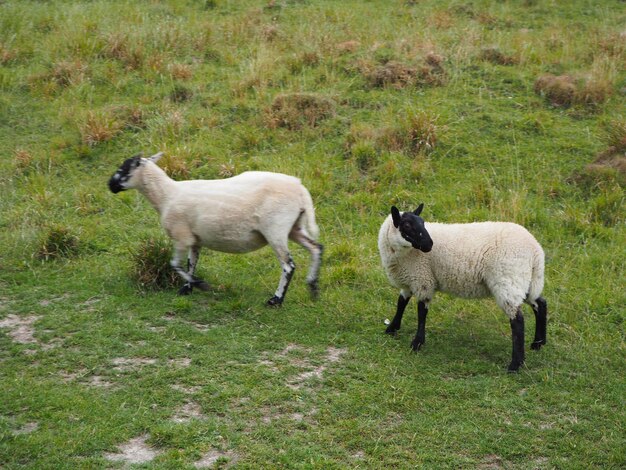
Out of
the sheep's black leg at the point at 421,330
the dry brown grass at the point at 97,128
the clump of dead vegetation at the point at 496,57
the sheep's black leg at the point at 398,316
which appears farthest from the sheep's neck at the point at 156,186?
the clump of dead vegetation at the point at 496,57

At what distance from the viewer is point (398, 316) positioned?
27.0ft

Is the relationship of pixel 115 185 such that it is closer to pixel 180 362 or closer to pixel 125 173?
Result: pixel 125 173

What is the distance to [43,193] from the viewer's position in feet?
36.4

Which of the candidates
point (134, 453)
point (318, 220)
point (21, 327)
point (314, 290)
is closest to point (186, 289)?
point (314, 290)

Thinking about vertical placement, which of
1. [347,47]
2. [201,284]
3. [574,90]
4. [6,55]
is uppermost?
[347,47]

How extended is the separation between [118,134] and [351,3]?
284 inches

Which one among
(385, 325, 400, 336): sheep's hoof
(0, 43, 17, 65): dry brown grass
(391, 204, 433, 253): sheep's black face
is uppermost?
(0, 43, 17, 65): dry brown grass

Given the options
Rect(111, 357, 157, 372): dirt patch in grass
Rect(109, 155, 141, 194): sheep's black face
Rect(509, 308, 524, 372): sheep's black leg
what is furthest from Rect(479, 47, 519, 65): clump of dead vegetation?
Rect(111, 357, 157, 372): dirt patch in grass

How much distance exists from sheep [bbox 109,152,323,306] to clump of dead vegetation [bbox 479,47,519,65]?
273 inches

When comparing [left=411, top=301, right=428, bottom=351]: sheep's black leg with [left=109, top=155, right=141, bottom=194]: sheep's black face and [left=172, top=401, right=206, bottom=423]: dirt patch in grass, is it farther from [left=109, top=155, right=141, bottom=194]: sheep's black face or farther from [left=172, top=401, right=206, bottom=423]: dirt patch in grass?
[left=109, top=155, right=141, bottom=194]: sheep's black face

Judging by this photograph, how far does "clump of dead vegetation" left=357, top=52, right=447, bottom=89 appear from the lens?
1341cm

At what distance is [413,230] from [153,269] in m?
3.36

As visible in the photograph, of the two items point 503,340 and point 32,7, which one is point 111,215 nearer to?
→ point 503,340

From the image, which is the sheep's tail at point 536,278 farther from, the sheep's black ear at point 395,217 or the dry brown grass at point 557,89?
the dry brown grass at point 557,89
